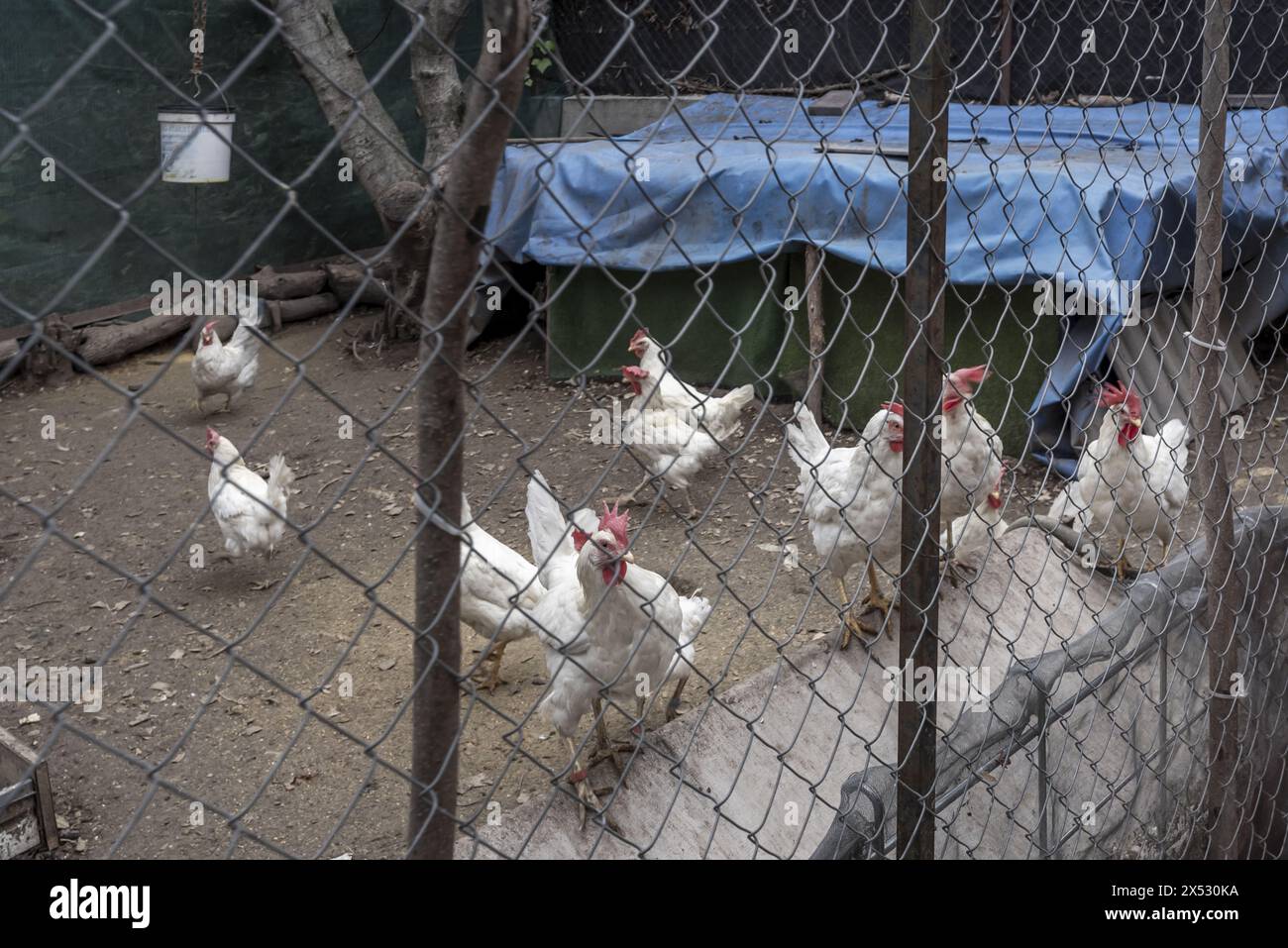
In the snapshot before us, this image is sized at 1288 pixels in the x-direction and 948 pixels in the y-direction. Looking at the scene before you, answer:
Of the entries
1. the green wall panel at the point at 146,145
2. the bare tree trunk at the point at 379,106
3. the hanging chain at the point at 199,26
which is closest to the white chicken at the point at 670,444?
the bare tree trunk at the point at 379,106

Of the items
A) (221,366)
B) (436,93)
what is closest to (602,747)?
(221,366)

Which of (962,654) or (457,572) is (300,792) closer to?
(962,654)

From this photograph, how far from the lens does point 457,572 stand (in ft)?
3.88

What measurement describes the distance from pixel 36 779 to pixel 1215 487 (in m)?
3.20

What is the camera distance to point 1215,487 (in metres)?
2.58

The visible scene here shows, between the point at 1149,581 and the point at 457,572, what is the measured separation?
2009 mm

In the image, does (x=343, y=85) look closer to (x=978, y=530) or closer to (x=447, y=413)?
(x=978, y=530)

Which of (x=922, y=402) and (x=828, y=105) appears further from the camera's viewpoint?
(x=828, y=105)

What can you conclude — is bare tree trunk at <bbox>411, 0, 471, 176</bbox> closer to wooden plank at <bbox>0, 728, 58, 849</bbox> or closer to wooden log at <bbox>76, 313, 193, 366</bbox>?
wooden log at <bbox>76, 313, 193, 366</bbox>

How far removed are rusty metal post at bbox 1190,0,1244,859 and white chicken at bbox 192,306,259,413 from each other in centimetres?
559

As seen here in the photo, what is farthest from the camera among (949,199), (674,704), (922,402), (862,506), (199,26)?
(199,26)

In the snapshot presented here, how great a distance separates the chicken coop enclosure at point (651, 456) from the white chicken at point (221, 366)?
0.03 meters

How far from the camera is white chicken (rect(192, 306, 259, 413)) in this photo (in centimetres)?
700

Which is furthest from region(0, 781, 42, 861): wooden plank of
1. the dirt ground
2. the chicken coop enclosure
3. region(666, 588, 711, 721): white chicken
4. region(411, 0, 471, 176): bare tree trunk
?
region(411, 0, 471, 176): bare tree trunk
